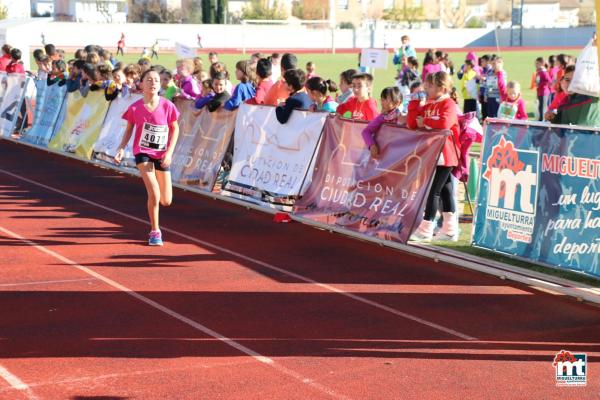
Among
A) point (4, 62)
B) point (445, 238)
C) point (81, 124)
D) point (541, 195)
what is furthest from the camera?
point (4, 62)

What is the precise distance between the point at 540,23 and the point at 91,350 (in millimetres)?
141116

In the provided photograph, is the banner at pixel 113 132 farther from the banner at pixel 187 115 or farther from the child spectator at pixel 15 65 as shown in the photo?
the child spectator at pixel 15 65

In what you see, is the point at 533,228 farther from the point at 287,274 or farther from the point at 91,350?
the point at 91,350

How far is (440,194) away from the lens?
11.3 metres

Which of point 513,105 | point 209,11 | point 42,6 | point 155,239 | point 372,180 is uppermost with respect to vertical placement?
point 42,6

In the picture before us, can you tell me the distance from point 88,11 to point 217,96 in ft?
352

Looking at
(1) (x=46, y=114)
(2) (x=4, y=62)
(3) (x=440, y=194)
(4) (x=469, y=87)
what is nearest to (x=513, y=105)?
(3) (x=440, y=194)

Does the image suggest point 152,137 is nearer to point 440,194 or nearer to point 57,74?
point 440,194

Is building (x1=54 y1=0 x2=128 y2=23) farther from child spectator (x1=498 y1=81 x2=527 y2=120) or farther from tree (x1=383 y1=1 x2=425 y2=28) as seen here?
child spectator (x1=498 y1=81 x2=527 y2=120)

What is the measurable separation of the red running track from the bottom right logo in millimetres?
71

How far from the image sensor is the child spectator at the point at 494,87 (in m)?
23.3

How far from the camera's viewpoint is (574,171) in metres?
9.44

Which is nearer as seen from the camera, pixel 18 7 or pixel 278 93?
pixel 278 93

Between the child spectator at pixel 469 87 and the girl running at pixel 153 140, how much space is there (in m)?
14.6
